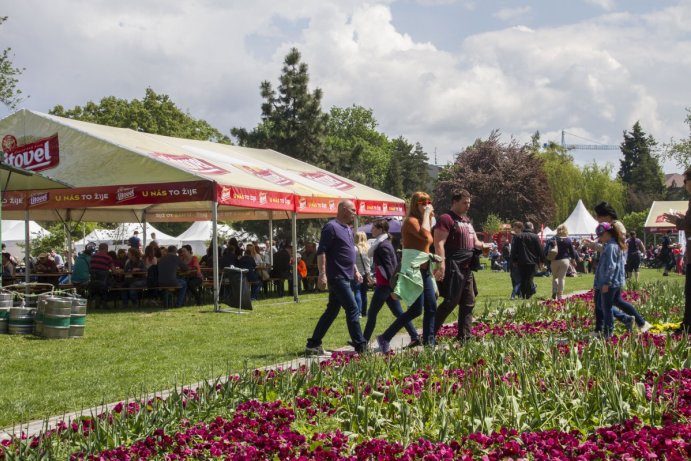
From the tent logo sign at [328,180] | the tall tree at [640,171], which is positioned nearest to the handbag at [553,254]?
the tent logo sign at [328,180]

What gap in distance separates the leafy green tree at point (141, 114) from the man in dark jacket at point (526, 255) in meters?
41.9

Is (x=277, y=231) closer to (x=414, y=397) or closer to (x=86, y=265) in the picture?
(x=86, y=265)

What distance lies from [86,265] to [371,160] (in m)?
77.4

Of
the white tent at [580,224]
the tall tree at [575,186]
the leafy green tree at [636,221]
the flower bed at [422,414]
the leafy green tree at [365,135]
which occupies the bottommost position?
the flower bed at [422,414]

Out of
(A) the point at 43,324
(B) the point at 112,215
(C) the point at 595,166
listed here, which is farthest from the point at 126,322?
(C) the point at 595,166

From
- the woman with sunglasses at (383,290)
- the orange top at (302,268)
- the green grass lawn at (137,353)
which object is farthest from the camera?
the orange top at (302,268)

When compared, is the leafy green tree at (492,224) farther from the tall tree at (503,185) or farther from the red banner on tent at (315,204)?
the red banner on tent at (315,204)

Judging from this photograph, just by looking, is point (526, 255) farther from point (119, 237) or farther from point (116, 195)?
point (119, 237)

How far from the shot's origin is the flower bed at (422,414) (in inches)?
165

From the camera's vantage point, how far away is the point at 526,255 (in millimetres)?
16344

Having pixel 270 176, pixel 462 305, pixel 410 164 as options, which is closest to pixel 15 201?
pixel 270 176

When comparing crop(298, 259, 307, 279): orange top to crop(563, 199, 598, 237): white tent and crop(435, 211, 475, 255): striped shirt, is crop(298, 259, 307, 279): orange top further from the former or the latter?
crop(563, 199, 598, 237): white tent

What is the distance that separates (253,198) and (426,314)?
8.69m

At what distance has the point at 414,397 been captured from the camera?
5426 mm
